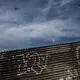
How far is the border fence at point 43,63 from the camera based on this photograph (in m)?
12.3

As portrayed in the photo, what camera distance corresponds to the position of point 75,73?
13.5 m

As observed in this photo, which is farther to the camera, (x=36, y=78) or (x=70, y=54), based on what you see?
(x=70, y=54)

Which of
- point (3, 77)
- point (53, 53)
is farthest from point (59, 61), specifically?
point (3, 77)

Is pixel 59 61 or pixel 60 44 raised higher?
pixel 60 44

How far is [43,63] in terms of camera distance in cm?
1296

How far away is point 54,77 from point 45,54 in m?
1.23

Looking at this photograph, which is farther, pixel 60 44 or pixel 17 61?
pixel 60 44

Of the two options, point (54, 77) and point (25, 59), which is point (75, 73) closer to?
point (54, 77)

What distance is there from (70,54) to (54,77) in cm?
155

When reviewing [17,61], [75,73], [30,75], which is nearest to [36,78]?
[30,75]

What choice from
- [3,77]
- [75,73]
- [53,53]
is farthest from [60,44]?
[3,77]

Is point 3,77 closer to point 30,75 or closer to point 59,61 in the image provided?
point 30,75

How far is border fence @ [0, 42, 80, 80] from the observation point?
1234 centimetres

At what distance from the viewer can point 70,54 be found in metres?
13.6
